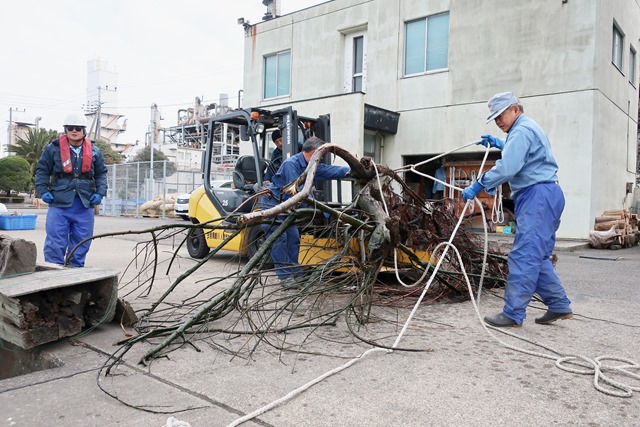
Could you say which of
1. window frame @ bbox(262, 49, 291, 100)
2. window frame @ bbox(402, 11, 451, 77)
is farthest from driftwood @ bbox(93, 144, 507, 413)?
→ window frame @ bbox(262, 49, 291, 100)

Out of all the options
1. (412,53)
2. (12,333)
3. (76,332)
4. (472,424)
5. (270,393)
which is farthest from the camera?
(412,53)

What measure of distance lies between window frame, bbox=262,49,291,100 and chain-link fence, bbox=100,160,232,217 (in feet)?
17.4

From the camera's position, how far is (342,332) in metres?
3.80

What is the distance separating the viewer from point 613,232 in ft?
36.9

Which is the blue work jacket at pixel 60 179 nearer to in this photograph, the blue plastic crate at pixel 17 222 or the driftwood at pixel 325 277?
the driftwood at pixel 325 277

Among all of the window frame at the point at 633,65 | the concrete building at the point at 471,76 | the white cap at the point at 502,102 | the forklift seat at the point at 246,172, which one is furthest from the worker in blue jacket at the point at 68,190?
the window frame at the point at 633,65

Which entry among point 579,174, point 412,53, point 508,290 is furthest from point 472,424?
point 412,53

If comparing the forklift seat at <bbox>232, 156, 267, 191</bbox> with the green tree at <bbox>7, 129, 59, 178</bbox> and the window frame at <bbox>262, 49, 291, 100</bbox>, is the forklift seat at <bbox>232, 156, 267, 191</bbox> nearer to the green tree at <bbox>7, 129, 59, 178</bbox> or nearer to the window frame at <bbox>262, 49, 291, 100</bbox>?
the window frame at <bbox>262, 49, 291, 100</bbox>

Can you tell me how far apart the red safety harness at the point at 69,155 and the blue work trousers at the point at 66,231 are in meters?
0.33

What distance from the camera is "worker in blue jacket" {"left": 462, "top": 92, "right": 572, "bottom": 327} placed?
12.7 ft

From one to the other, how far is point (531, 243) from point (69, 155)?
4660 mm

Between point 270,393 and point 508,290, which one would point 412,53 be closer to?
point 508,290

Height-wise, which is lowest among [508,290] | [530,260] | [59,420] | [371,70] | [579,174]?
[59,420]

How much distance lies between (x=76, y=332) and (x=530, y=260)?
3.39 meters
